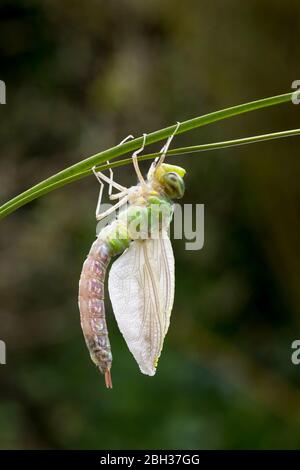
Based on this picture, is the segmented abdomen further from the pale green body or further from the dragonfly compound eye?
the dragonfly compound eye

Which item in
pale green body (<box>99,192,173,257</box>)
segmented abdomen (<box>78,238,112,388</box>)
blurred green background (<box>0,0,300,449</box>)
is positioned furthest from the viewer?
blurred green background (<box>0,0,300,449</box>)

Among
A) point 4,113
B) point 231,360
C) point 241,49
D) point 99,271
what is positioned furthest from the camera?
point 4,113

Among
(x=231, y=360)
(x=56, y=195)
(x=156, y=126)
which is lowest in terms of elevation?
(x=231, y=360)

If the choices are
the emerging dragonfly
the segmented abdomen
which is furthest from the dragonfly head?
the segmented abdomen

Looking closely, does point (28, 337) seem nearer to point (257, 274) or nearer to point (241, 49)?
point (257, 274)

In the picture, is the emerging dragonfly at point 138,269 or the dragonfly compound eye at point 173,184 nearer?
the emerging dragonfly at point 138,269

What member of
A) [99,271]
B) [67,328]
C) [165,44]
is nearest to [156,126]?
[165,44]

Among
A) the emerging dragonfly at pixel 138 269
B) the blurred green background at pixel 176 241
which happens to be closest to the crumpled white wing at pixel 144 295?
the emerging dragonfly at pixel 138 269

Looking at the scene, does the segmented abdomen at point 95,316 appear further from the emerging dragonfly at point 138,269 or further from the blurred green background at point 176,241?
the blurred green background at point 176,241
